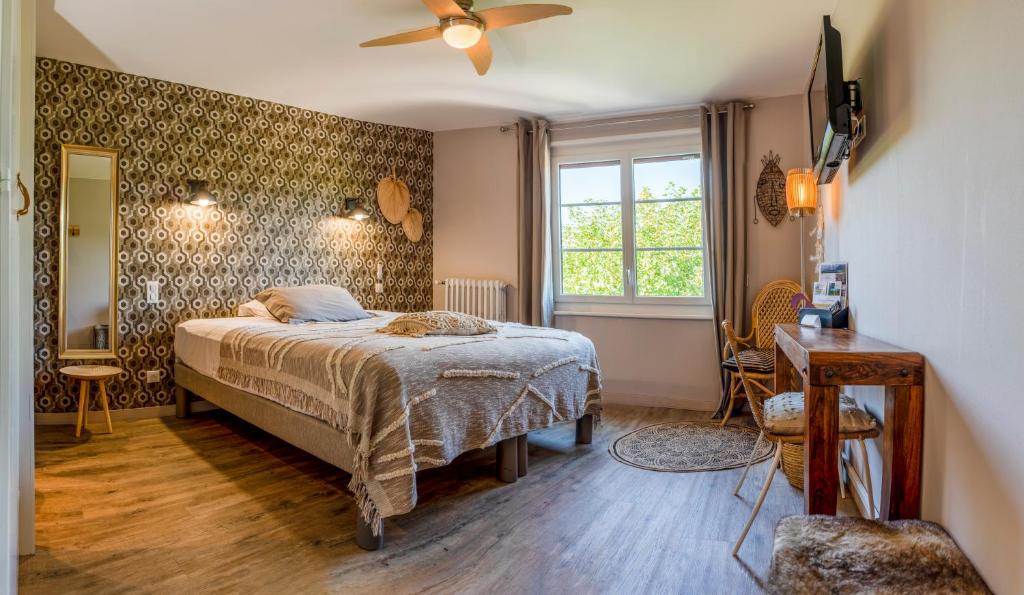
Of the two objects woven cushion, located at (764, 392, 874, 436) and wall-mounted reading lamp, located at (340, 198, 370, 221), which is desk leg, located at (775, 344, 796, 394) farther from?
wall-mounted reading lamp, located at (340, 198, 370, 221)

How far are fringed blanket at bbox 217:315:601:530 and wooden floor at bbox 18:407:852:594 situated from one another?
252mm

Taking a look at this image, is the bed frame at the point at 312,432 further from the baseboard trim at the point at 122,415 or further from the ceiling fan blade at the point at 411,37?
the ceiling fan blade at the point at 411,37

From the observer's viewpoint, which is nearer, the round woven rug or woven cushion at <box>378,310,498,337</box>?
woven cushion at <box>378,310,498,337</box>

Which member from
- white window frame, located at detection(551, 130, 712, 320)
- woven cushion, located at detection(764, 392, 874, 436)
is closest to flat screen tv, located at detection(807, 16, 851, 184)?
woven cushion, located at detection(764, 392, 874, 436)

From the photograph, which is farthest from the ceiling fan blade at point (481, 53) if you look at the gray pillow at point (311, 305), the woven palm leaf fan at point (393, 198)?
the woven palm leaf fan at point (393, 198)

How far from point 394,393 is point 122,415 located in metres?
2.86

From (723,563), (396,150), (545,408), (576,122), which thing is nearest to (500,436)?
(545,408)

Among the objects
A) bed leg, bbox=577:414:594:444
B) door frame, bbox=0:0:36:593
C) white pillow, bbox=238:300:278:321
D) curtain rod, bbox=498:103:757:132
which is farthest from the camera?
curtain rod, bbox=498:103:757:132

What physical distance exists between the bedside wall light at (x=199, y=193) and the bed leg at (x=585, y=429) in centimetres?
302

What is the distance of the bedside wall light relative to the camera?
13.3 feet

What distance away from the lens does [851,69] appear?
2.73 m

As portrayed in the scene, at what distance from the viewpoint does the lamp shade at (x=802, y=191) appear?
3.65 metres

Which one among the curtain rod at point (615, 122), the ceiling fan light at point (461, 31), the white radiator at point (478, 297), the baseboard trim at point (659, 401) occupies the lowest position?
the baseboard trim at point (659, 401)

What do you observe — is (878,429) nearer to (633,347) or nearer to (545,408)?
(545,408)
